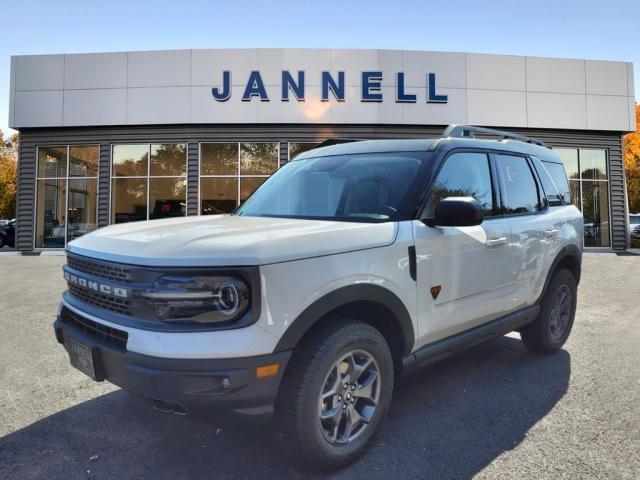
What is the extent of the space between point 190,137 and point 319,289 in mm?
14401

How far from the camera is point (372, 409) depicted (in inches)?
106

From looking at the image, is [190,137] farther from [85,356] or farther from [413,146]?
[85,356]

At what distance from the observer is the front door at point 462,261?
290cm

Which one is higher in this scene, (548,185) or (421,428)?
(548,185)

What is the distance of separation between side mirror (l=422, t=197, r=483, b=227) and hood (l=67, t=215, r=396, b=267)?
1.03ft

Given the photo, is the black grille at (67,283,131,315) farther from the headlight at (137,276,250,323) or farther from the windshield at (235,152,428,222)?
the windshield at (235,152,428,222)

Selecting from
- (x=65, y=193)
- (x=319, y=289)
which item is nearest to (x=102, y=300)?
(x=319, y=289)

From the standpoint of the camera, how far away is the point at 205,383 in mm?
2062

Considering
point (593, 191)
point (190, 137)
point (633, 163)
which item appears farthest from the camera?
point (633, 163)

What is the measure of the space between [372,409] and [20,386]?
9.53ft

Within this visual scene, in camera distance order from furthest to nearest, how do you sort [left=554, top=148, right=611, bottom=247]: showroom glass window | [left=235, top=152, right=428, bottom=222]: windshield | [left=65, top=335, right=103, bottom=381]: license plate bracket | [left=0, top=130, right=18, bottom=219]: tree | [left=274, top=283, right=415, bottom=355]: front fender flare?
[left=0, top=130, right=18, bottom=219]: tree, [left=554, top=148, right=611, bottom=247]: showroom glass window, [left=235, top=152, right=428, bottom=222]: windshield, [left=65, top=335, right=103, bottom=381]: license plate bracket, [left=274, top=283, right=415, bottom=355]: front fender flare

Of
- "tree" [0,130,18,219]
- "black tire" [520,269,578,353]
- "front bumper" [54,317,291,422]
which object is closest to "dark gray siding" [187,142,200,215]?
"black tire" [520,269,578,353]

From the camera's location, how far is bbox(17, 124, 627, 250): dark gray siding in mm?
15461

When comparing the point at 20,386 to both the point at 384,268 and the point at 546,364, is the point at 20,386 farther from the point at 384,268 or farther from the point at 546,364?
the point at 546,364
